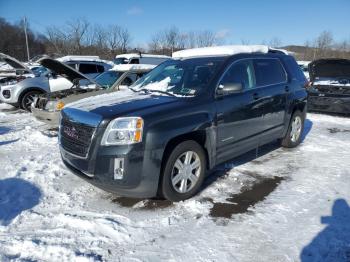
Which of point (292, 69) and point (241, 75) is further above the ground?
point (292, 69)

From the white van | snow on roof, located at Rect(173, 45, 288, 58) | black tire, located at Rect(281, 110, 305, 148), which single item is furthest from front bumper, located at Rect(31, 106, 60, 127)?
the white van

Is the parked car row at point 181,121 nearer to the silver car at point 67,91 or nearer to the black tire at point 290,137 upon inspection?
the black tire at point 290,137

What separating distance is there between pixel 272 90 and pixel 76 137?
3364 millimetres

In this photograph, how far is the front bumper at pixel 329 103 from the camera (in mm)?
9305

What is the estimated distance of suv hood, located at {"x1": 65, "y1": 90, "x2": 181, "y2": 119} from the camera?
3.71 m

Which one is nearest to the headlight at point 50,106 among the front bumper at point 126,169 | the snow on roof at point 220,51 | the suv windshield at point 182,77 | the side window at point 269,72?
the suv windshield at point 182,77

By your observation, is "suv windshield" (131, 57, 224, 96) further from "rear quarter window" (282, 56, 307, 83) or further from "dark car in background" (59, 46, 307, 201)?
"rear quarter window" (282, 56, 307, 83)

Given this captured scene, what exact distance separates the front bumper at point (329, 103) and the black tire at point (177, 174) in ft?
21.9

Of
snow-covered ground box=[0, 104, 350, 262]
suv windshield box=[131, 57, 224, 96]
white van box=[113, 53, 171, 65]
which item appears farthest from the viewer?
white van box=[113, 53, 171, 65]

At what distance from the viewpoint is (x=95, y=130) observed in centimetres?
362

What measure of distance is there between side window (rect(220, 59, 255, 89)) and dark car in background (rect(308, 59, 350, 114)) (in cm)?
534

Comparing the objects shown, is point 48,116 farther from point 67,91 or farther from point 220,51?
point 220,51

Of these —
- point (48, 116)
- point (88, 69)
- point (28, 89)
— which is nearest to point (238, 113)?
point (48, 116)

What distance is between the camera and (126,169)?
11.6 ft
